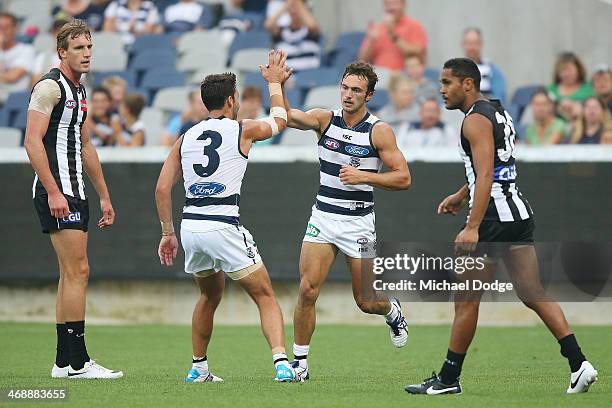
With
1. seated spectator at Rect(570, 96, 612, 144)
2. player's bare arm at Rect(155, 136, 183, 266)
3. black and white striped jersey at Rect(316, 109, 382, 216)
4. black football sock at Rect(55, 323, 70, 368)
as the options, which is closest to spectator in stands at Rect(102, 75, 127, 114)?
seated spectator at Rect(570, 96, 612, 144)

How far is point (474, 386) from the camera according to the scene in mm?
8516

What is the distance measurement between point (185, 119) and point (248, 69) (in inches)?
65.2

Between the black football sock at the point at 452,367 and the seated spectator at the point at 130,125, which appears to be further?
the seated spectator at the point at 130,125

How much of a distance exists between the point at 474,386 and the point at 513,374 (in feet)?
3.36

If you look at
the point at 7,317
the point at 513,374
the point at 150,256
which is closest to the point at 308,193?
the point at 150,256

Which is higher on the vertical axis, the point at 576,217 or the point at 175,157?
the point at 175,157

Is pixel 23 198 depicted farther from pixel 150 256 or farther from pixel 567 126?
pixel 567 126

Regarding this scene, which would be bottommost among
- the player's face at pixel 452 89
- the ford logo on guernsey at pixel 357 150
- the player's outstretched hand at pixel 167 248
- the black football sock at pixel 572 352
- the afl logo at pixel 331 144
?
the black football sock at pixel 572 352

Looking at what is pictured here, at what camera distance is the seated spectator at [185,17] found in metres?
17.9

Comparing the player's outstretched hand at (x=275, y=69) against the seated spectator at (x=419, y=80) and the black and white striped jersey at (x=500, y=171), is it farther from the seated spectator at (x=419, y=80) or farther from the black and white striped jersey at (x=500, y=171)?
the seated spectator at (x=419, y=80)

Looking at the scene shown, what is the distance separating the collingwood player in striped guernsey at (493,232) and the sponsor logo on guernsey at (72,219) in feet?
9.13

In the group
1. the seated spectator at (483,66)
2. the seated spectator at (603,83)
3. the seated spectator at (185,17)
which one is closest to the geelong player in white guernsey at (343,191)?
the seated spectator at (603,83)

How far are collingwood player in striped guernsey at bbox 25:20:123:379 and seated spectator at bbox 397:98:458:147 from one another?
20.9 ft

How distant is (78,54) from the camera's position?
8.88 metres
